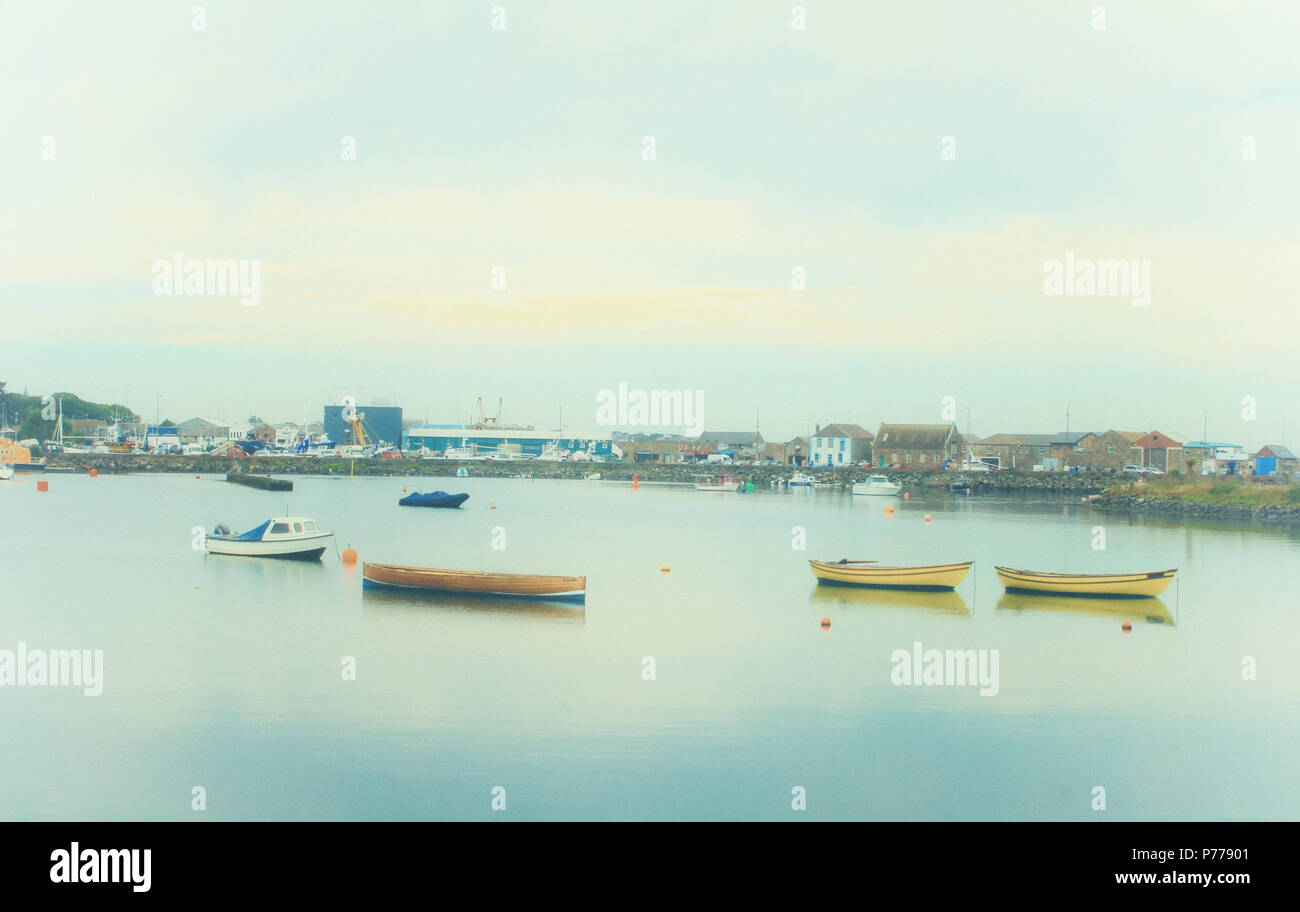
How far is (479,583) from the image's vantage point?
65.7 feet

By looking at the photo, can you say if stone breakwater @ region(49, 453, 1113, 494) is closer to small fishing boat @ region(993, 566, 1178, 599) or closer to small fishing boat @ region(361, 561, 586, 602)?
small fishing boat @ region(993, 566, 1178, 599)

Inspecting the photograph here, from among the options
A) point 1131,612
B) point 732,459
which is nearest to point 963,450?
point 732,459

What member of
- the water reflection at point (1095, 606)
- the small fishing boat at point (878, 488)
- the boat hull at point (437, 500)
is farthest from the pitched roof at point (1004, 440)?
the water reflection at point (1095, 606)

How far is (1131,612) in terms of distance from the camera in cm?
2098

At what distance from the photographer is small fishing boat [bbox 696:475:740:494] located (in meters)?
66.9

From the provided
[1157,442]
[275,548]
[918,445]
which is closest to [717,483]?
[918,445]

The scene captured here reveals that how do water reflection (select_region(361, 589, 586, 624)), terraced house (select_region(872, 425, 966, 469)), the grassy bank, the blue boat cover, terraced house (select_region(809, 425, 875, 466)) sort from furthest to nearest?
terraced house (select_region(809, 425, 875, 466))
terraced house (select_region(872, 425, 966, 469))
the grassy bank
the blue boat cover
water reflection (select_region(361, 589, 586, 624))

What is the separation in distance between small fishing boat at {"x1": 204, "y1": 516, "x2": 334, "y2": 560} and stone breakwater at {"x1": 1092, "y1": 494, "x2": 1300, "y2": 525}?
133 feet

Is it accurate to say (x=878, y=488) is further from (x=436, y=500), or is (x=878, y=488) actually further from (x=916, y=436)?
(x=436, y=500)

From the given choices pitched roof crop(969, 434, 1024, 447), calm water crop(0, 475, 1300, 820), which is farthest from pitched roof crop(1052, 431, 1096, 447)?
calm water crop(0, 475, 1300, 820)

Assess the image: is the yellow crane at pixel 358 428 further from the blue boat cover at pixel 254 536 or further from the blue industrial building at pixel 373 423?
the blue boat cover at pixel 254 536

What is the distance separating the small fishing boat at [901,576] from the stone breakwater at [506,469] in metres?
46.9

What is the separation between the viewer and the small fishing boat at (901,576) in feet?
71.8

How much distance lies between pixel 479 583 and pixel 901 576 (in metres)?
9.41
